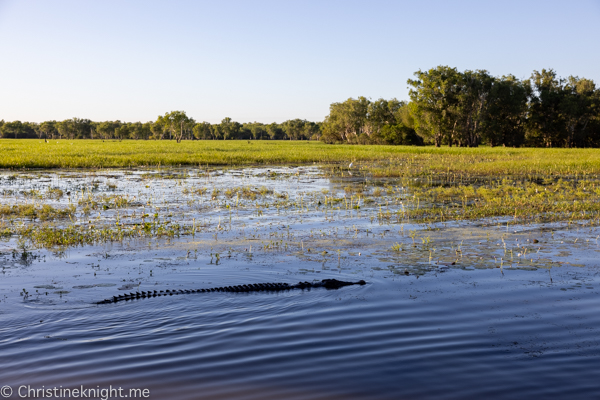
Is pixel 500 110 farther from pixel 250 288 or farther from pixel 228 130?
pixel 228 130

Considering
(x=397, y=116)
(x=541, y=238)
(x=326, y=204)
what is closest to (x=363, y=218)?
(x=326, y=204)

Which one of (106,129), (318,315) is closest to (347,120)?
(318,315)

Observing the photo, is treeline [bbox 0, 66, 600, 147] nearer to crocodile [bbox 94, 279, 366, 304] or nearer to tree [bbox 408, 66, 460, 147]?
tree [bbox 408, 66, 460, 147]

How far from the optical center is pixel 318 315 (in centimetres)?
594

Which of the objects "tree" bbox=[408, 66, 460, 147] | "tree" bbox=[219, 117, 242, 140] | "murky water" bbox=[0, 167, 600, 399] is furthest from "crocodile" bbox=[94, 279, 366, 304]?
"tree" bbox=[219, 117, 242, 140]

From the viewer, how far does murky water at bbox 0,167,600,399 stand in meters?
4.34

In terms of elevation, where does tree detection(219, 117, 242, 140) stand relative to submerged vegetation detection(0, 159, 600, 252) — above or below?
above

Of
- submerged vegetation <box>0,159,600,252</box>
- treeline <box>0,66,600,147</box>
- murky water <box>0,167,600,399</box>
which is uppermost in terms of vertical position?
treeline <box>0,66,600,147</box>

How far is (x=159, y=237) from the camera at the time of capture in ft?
33.7

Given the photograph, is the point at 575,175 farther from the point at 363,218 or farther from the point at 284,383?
the point at 284,383

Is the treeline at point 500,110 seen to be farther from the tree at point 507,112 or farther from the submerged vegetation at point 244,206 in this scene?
the submerged vegetation at point 244,206

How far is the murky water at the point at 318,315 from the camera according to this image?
434cm

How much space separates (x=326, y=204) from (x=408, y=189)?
552 centimetres

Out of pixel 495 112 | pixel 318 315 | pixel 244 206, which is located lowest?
pixel 318 315
